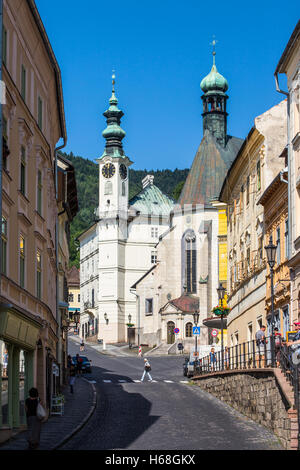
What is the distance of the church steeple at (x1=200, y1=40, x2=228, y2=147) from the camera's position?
11356 cm

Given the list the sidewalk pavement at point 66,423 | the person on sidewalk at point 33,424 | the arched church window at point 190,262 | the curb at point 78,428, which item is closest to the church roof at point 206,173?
the arched church window at point 190,262

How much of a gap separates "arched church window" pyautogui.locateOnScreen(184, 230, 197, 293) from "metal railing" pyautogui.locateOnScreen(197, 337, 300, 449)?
53.2 meters

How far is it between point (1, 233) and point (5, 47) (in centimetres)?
485

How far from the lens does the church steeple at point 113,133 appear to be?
122750mm

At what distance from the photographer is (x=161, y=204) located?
4946 inches

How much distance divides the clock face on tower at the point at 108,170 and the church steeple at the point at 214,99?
14.8m

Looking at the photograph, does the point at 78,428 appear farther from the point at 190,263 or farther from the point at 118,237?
the point at 118,237

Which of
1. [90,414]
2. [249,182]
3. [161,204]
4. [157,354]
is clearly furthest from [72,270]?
[90,414]

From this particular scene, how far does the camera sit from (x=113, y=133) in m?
123

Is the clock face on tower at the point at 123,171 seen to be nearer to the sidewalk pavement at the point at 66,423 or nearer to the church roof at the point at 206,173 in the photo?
the church roof at the point at 206,173

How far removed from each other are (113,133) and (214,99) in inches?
594

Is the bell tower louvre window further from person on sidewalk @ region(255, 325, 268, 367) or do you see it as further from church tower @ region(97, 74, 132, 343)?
person on sidewalk @ region(255, 325, 268, 367)

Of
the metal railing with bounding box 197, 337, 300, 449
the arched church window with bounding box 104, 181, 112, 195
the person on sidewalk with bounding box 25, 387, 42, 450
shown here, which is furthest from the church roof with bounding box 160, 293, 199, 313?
the person on sidewalk with bounding box 25, 387, 42, 450

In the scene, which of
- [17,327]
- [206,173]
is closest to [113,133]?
[206,173]
